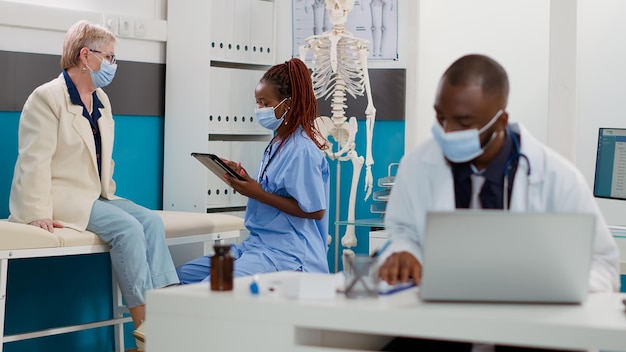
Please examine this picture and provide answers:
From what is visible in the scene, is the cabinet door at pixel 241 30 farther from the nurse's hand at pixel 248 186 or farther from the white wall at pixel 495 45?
the nurse's hand at pixel 248 186

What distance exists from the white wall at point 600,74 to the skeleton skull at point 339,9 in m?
1.03

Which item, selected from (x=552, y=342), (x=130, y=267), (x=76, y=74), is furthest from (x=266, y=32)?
(x=552, y=342)

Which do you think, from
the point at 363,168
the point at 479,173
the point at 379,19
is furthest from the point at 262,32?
the point at 479,173

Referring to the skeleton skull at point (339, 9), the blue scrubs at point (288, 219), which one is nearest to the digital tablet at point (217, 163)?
the blue scrubs at point (288, 219)

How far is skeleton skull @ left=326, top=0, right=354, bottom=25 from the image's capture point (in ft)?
13.5

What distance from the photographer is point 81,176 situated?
3.32 m

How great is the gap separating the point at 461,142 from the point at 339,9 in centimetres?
243

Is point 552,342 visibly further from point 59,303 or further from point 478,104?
point 59,303

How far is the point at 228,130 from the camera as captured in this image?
13.7 ft

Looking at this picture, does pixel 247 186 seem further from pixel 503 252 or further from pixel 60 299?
pixel 503 252

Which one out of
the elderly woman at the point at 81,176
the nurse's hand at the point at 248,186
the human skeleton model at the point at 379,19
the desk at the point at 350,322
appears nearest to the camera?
the desk at the point at 350,322

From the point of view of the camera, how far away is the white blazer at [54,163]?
317 cm

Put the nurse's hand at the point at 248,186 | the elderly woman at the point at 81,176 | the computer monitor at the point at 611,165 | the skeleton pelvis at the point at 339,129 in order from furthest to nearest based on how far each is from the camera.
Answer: the skeleton pelvis at the point at 339,129 → the computer monitor at the point at 611,165 → the elderly woman at the point at 81,176 → the nurse's hand at the point at 248,186

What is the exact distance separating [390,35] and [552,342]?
3.09 metres
